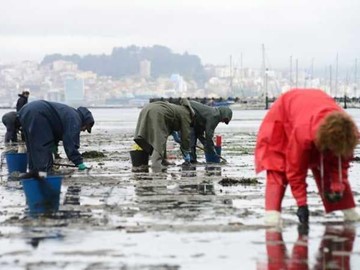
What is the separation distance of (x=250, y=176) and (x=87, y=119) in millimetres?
2906

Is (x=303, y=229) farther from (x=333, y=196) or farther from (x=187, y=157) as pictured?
(x=187, y=157)

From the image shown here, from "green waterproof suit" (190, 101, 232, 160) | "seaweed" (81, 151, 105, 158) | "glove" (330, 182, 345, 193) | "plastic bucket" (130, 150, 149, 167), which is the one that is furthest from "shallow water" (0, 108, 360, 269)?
"seaweed" (81, 151, 105, 158)

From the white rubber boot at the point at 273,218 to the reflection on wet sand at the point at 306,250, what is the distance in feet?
0.90

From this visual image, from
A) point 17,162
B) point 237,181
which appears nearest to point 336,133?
point 237,181

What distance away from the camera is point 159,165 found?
1683cm

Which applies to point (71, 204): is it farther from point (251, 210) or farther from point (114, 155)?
point (114, 155)

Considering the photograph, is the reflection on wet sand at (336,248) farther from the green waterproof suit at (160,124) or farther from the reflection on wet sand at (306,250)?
the green waterproof suit at (160,124)

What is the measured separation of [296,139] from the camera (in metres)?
8.93

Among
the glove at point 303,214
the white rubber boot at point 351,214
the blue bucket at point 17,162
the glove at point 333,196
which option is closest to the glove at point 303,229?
the glove at point 303,214

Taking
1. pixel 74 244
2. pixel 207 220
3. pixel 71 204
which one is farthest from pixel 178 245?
pixel 71 204

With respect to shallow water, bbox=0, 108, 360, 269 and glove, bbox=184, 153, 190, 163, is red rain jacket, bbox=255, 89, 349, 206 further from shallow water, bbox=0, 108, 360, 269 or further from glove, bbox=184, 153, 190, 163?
glove, bbox=184, 153, 190, 163

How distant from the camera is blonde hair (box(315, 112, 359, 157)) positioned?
8453 millimetres

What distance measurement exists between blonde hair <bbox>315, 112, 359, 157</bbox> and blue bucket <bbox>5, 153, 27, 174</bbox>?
28.5 ft

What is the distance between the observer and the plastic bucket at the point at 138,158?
58.5 feet
